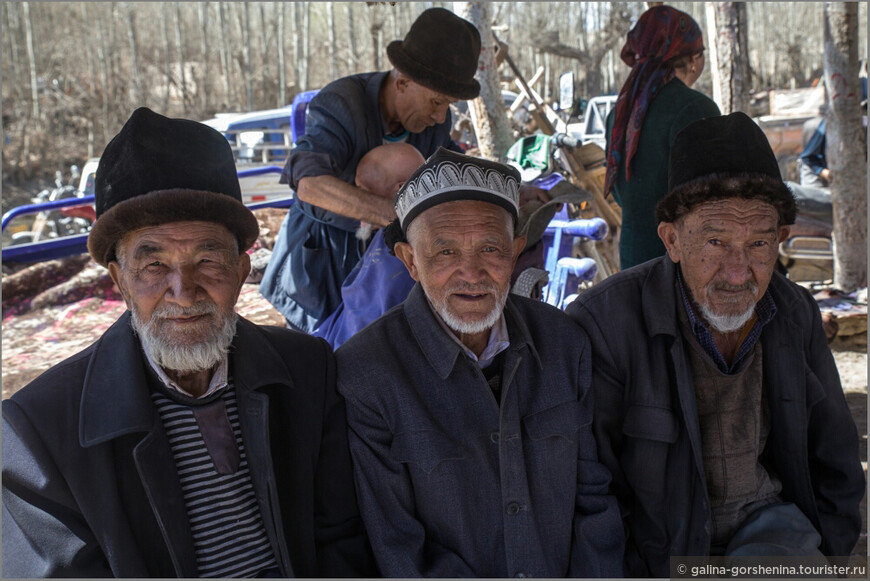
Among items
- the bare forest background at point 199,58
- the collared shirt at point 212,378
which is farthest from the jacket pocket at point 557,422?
the bare forest background at point 199,58

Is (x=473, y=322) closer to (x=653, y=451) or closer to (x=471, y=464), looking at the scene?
(x=471, y=464)

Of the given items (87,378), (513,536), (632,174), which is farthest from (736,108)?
(87,378)

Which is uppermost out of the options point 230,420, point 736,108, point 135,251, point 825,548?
point 736,108

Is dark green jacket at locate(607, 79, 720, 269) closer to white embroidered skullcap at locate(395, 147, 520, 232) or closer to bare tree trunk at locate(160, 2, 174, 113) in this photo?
white embroidered skullcap at locate(395, 147, 520, 232)

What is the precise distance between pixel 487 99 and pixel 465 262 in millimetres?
4814

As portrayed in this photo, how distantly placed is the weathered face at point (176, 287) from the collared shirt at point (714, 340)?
1326 mm

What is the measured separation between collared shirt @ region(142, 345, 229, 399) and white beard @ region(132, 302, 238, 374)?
0.02m

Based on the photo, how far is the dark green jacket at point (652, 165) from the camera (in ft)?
9.12

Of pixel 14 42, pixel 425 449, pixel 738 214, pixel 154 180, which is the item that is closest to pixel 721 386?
pixel 738 214

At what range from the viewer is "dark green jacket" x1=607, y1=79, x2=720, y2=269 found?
278cm

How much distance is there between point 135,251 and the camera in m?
1.69

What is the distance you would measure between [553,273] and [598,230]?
0.40 m

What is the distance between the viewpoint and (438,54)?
2.57 m

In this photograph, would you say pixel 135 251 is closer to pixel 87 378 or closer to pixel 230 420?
pixel 87 378
